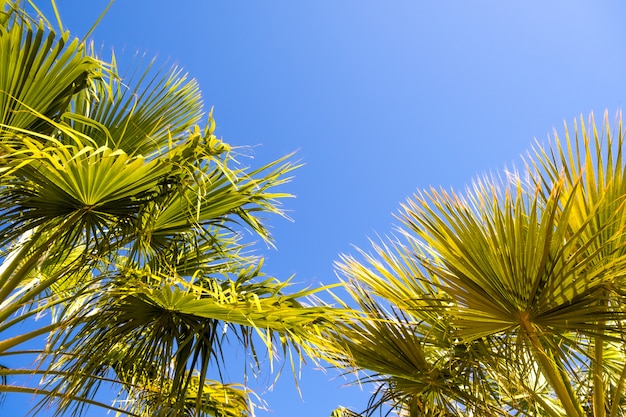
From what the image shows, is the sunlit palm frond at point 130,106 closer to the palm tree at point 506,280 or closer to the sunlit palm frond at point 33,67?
the sunlit palm frond at point 33,67

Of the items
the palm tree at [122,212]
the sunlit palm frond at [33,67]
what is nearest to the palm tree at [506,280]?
the palm tree at [122,212]

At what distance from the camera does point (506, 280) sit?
5.82 feet

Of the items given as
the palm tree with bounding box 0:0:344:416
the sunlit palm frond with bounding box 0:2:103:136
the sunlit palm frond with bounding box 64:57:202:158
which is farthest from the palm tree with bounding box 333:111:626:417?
the sunlit palm frond with bounding box 0:2:103:136

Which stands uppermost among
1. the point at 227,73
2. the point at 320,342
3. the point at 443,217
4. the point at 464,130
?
the point at 227,73

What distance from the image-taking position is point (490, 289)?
1.83 meters

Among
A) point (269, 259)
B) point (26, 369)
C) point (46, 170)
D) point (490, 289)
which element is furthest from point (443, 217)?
point (26, 369)

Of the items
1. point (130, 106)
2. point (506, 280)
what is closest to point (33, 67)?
point (130, 106)

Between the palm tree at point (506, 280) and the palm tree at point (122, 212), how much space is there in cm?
39

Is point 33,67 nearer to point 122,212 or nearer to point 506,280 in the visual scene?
point 122,212

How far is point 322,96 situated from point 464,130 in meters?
2.06

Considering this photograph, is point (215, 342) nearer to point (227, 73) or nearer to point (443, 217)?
point (443, 217)

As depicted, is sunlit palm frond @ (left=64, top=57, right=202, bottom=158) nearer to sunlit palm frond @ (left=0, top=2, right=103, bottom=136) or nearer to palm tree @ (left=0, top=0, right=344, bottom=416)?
palm tree @ (left=0, top=0, right=344, bottom=416)

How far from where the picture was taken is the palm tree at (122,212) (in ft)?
6.13

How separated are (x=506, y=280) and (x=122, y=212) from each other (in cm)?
156
